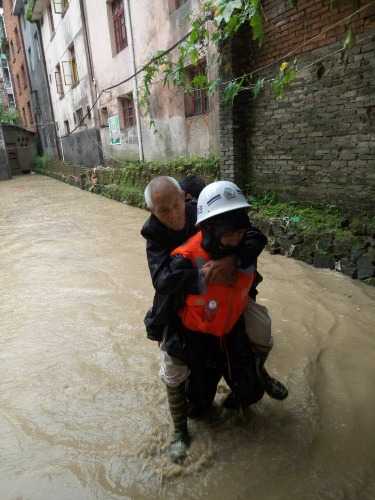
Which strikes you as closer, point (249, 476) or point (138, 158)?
point (249, 476)

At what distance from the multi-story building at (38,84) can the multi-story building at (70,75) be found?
0.88 metres

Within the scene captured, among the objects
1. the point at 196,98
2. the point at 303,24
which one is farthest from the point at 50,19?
the point at 303,24

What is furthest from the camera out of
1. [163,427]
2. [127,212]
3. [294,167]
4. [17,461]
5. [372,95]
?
[127,212]

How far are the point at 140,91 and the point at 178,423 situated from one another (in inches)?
415

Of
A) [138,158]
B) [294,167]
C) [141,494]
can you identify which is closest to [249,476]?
[141,494]

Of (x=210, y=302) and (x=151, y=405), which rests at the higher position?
(x=210, y=302)

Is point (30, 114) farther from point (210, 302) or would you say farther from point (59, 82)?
point (210, 302)

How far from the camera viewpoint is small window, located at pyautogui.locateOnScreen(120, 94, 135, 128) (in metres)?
12.4

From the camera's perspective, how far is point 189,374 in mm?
2082

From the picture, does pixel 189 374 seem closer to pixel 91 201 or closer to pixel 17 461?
pixel 17 461

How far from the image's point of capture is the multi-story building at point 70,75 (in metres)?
15.2

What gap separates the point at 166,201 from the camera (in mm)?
1800

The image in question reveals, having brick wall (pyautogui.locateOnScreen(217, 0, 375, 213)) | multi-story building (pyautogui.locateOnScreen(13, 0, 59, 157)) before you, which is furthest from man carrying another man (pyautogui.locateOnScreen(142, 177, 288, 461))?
multi-story building (pyautogui.locateOnScreen(13, 0, 59, 157))

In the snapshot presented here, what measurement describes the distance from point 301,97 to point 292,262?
250 centimetres
